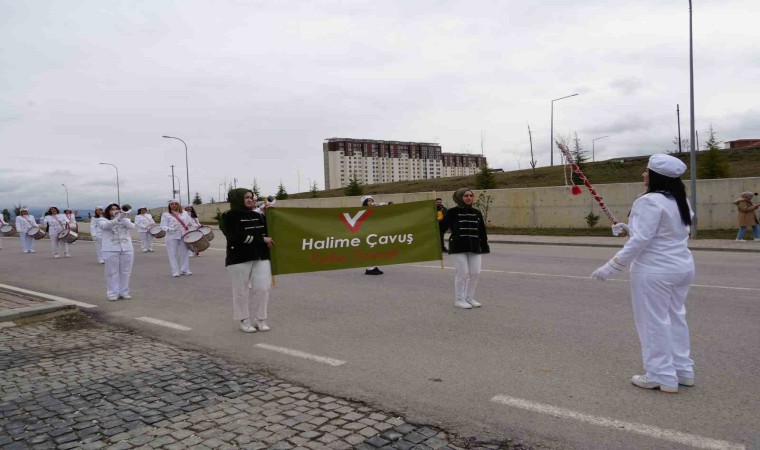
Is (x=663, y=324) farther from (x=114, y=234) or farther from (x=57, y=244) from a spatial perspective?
(x=57, y=244)

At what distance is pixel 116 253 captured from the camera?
10281mm

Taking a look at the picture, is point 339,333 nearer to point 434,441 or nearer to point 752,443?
point 434,441

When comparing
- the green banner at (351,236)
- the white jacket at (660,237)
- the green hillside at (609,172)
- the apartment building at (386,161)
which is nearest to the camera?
the white jacket at (660,237)

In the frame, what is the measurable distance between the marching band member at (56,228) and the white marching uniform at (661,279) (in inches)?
812

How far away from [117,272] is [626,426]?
9075mm

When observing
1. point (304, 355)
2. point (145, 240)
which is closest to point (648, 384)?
point (304, 355)

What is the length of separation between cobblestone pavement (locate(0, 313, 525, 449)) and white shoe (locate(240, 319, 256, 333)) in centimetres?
106

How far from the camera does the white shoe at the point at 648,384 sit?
4.54m

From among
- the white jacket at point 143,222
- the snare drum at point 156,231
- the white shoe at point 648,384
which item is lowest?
the white shoe at point 648,384

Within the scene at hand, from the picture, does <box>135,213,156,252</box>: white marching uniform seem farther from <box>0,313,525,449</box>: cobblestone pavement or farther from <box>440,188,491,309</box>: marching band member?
<box>0,313,525,449</box>: cobblestone pavement

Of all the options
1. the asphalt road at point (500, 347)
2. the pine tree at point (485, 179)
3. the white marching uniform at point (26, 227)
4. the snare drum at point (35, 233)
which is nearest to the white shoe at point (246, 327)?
the asphalt road at point (500, 347)

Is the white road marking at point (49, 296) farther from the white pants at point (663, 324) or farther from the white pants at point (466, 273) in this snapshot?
the white pants at point (663, 324)

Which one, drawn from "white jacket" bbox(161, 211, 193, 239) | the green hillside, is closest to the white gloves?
"white jacket" bbox(161, 211, 193, 239)

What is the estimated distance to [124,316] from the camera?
8.52 m
